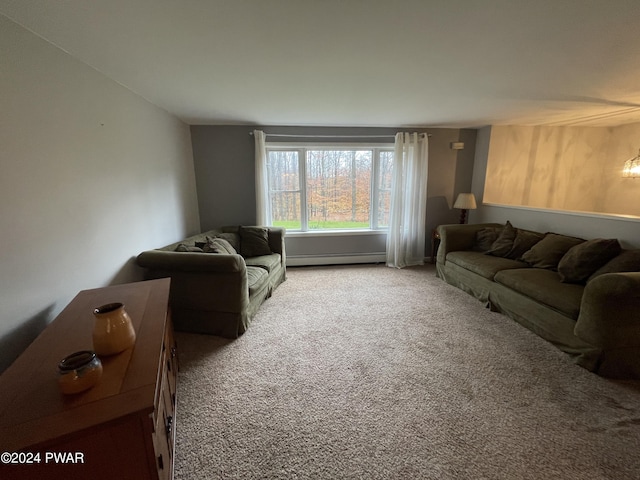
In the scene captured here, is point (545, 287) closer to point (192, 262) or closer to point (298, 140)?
point (192, 262)

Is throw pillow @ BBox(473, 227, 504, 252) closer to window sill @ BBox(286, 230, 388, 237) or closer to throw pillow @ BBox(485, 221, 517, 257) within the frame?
throw pillow @ BBox(485, 221, 517, 257)

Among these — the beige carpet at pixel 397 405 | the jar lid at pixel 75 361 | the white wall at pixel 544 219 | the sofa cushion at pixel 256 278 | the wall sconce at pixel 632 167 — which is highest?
the wall sconce at pixel 632 167

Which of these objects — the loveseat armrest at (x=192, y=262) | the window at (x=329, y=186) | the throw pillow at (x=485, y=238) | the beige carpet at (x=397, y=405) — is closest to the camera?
the beige carpet at (x=397, y=405)

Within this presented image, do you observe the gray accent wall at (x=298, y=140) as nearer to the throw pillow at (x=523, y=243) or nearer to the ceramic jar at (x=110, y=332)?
the throw pillow at (x=523, y=243)

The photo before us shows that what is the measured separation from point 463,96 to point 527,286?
6.54 ft

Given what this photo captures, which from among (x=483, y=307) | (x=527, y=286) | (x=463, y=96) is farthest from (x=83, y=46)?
(x=483, y=307)

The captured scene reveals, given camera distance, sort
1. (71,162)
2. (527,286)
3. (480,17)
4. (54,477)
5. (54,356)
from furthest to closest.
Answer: (527,286) < (71,162) < (480,17) < (54,356) < (54,477)

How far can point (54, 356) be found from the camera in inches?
40.5

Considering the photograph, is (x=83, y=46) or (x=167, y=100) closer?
(x=83, y=46)

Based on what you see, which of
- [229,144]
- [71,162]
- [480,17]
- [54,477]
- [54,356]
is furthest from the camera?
[229,144]

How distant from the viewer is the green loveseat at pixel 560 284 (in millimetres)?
1730

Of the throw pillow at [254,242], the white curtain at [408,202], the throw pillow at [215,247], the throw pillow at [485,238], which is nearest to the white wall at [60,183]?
the throw pillow at [215,247]

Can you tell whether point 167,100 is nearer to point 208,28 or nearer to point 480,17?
point 208,28

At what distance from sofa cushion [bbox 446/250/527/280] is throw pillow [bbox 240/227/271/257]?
2562 mm
